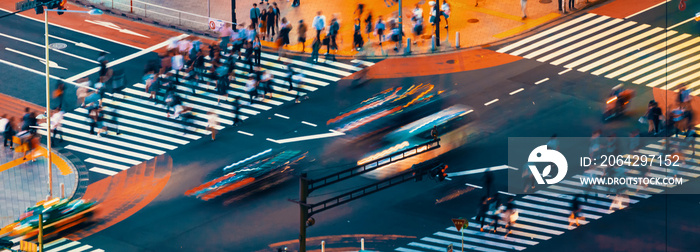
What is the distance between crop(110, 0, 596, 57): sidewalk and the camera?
6638 cm

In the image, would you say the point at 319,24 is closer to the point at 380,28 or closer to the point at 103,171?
the point at 380,28

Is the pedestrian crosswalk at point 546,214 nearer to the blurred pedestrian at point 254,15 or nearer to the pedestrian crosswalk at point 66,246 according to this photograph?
the pedestrian crosswalk at point 66,246

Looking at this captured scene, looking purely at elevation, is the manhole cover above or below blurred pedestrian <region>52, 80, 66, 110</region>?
above

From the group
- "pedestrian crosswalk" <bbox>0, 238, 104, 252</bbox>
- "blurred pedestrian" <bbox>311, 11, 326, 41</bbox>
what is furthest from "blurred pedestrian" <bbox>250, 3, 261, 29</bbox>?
"pedestrian crosswalk" <bbox>0, 238, 104, 252</bbox>

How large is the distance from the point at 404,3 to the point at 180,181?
21.6 m

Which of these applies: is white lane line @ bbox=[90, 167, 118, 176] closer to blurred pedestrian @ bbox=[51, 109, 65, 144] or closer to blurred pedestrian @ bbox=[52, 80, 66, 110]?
blurred pedestrian @ bbox=[51, 109, 65, 144]

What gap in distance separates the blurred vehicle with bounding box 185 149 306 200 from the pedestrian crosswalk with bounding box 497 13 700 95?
47.6 ft

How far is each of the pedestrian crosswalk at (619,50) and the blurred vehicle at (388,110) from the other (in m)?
6.32

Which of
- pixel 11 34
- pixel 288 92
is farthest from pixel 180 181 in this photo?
pixel 11 34

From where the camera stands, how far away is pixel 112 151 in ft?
187

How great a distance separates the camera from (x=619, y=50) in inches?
2559

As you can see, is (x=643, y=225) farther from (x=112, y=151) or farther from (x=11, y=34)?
(x=11, y=34)

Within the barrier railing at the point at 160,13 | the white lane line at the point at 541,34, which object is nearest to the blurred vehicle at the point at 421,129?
the white lane line at the point at 541,34

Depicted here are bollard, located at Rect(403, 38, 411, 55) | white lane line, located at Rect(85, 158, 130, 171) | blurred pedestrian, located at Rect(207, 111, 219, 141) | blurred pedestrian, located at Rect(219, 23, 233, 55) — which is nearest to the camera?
white lane line, located at Rect(85, 158, 130, 171)
